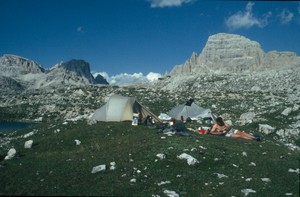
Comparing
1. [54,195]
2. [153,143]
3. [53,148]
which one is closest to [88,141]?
[53,148]

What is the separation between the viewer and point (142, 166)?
18.0 metres

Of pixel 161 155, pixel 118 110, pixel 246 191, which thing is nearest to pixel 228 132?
pixel 161 155

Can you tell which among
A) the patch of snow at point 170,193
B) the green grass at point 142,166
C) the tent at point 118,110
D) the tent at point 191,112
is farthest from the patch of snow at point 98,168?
the tent at point 191,112

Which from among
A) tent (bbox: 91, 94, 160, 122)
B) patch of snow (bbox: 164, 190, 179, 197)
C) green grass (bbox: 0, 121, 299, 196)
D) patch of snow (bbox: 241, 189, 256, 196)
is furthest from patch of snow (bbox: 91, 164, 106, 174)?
tent (bbox: 91, 94, 160, 122)

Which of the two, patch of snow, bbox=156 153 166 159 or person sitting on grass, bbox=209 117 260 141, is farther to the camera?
person sitting on grass, bbox=209 117 260 141

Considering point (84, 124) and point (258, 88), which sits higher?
point (258, 88)

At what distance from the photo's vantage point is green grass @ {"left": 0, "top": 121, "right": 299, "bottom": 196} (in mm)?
14902

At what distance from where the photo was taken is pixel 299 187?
623 inches

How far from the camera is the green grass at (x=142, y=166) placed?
14.9 meters

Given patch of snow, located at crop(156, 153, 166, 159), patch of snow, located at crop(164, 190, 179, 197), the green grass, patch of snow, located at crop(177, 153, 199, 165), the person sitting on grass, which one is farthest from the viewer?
the person sitting on grass

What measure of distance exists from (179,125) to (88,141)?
7739 mm

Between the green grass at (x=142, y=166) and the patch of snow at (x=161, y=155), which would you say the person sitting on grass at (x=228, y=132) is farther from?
the patch of snow at (x=161, y=155)

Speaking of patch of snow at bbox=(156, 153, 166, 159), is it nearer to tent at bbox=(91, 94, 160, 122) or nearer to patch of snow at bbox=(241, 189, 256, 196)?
patch of snow at bbox=(241, 189, 256, 196)

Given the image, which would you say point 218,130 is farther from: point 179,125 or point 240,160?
point 240,160
